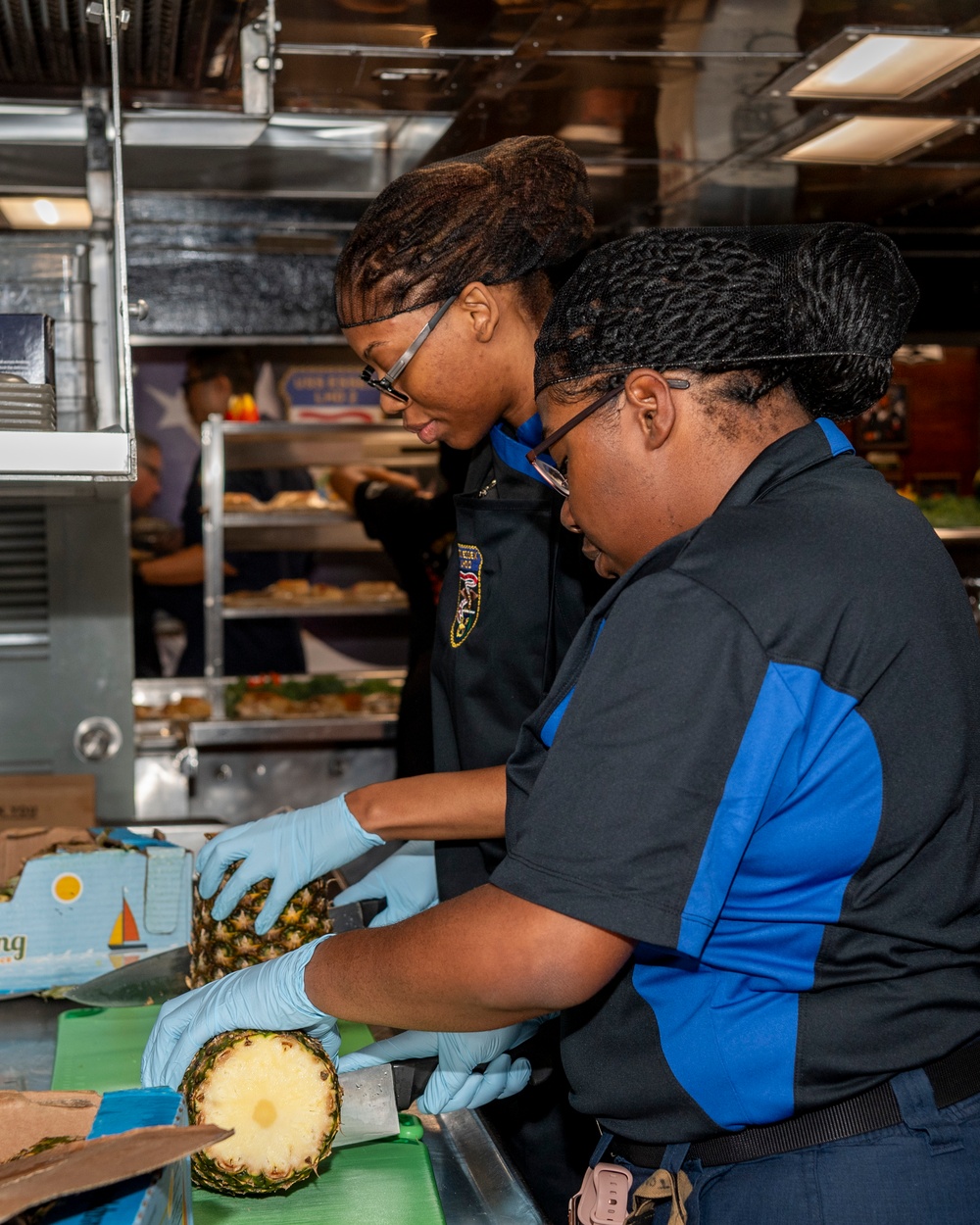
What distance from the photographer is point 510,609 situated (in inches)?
82.0

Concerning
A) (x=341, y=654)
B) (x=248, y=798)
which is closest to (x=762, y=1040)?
(x=248, y=798)

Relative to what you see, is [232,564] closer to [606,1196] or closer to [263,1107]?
[263,1107]

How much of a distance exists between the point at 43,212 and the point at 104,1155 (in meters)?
3.66

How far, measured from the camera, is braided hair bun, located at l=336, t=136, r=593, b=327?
1853mm

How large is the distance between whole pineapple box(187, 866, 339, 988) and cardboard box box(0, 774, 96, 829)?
4.38ft

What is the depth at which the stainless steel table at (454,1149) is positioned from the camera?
1485 mm

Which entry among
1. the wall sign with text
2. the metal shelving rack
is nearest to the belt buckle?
the metal shelving rack

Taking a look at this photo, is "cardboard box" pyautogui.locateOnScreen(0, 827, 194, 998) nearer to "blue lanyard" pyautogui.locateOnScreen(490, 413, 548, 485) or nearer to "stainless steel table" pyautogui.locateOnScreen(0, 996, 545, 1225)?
Answer: "stainless steel table" pyautogui.locateOnScreen(0, 996, 545, 1225)

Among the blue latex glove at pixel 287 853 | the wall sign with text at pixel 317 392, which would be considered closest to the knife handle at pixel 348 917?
the blue latex glove at pixel 287 853

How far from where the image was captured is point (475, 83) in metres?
3.84

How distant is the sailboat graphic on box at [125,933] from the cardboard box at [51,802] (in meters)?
0.96

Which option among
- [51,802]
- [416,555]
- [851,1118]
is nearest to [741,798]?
[851,1118]

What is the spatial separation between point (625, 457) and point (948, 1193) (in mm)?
832

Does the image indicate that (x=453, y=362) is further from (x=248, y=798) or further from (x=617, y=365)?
(x=248, y=798)
